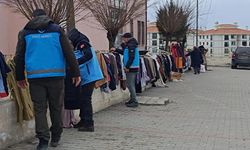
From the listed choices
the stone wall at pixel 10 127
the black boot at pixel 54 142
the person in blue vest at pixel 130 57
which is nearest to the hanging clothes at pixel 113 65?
the person in blue vest at pixel 130 57

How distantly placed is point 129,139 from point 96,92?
2942 mm

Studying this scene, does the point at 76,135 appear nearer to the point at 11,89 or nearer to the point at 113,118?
the point at 11,89

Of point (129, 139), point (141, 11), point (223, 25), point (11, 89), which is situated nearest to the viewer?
point (11, 89)

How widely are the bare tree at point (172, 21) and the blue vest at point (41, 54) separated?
78.2 feet

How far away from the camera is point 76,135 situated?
7801 mm

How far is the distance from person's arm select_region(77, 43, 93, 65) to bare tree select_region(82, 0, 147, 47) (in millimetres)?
7978

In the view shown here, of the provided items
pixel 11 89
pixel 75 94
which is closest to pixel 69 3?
pixel 75 94

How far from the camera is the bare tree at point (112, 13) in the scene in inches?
642

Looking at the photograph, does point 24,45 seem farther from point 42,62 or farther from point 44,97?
point 44,97

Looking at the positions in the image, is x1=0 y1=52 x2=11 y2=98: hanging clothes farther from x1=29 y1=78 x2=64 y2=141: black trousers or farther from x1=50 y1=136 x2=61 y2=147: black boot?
x1=50 y1=136 x2=61 y2=147: black boot

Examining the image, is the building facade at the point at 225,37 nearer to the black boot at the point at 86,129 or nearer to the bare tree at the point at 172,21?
the bare tree at the point at 172,21

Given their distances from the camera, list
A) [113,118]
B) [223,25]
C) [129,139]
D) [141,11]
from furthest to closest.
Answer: [223,25] → [141,11] → [113,118] → [129,139]

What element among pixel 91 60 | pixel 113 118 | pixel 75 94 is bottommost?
pixel 113 118

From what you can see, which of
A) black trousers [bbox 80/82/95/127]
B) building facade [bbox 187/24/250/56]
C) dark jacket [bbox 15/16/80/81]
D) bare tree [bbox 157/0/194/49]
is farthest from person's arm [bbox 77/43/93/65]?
building facade [bbox 187/24/250/56]
